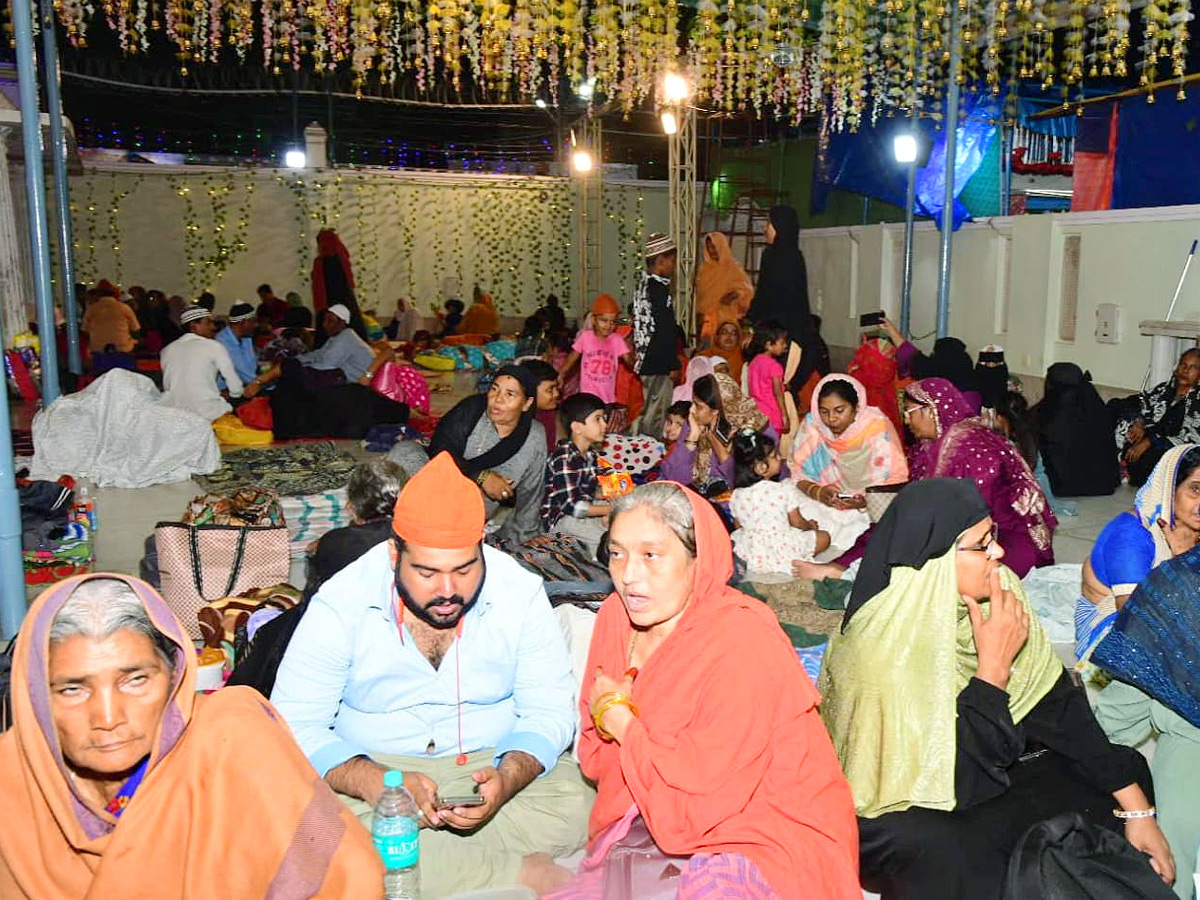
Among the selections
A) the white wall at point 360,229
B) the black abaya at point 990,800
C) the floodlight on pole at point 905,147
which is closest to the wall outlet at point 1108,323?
the floodlight on pole at point 905,147

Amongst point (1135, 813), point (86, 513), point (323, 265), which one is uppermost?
point (323, 265)

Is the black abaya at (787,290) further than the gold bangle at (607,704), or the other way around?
the black abaya at (787,290)

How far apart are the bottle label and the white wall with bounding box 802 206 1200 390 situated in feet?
27.5

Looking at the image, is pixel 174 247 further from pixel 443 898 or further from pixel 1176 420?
pixel 443 898

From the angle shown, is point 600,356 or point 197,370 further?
point 197,370

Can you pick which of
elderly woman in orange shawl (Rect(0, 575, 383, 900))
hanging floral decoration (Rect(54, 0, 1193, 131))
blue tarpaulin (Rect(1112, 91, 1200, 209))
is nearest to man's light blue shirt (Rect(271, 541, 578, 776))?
elderly woman in orange shawl (Rect(0, 575, 383, 900))

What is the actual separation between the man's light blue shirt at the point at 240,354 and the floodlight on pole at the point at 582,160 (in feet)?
26.3

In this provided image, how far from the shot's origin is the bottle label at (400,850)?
2.11 metres

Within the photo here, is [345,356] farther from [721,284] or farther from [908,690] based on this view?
[908,690]

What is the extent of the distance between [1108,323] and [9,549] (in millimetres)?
8509

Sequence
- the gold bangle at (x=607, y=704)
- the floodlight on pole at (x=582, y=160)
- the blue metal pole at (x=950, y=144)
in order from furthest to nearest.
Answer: the floodlight on pole at (x=582, y=160) → the blue metal pole at (x=950, y=144) → the gold bangle at (x=607, y=704)

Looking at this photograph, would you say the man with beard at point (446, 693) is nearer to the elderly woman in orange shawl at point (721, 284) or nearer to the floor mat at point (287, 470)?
the floor mat at point (287, 470)

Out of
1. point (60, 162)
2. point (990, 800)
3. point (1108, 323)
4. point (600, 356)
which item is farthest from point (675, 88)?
point (990, 800)

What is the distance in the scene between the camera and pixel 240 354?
10656mm
